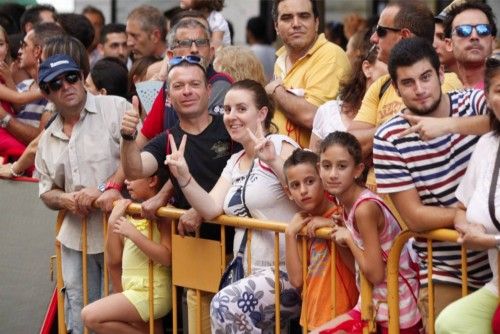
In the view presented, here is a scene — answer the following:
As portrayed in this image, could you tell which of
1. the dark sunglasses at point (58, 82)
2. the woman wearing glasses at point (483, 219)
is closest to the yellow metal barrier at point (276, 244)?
the woman wearing glasses at point (483, 219)

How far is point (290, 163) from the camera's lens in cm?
724

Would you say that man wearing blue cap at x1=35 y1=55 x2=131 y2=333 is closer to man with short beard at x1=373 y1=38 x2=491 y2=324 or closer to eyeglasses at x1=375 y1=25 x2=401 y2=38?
eyeglasses at x1=375 y1=25 x2=401 y2=38

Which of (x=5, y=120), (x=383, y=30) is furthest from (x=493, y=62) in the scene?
(x=5, y=120)

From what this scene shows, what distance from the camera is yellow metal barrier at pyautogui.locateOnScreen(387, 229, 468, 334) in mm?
6352

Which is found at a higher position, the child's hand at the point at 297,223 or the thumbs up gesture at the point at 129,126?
the thumbs up gesture at the point at 129,126

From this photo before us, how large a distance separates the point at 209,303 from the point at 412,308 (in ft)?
5.59

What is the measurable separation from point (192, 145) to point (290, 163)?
103 cm

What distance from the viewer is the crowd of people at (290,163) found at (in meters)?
6.51

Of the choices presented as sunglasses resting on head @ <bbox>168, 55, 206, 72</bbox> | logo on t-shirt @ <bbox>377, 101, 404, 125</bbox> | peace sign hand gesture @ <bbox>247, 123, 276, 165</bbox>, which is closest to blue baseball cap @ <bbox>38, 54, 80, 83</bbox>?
sunglasses resting on head @ <bbox>168, 55, 206, 72</bbox>

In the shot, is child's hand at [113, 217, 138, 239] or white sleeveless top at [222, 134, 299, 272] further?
child's hand at [113, 217, 138, 239]

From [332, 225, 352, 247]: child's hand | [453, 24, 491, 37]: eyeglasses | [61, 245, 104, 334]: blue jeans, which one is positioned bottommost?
[61, 245, 104, 334]: blue jeans

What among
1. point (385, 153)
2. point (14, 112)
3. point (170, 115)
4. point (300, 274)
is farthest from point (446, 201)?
point (14, 112)

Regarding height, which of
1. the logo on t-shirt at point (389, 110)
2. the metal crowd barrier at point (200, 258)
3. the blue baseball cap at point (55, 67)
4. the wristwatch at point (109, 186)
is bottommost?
the metal crowd barrier at point (200, 258)

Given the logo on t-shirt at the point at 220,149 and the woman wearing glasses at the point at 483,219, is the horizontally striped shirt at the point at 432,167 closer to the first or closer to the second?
the woman wearing glasses at the point at 483,219
